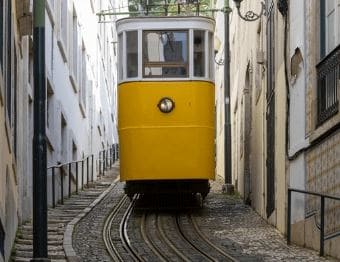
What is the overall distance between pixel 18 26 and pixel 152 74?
4.12m

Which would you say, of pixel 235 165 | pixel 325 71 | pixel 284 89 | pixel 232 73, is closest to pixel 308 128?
pixel 325 71

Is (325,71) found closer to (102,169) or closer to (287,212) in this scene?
(287,212)

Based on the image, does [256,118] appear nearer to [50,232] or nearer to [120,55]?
[120,55]

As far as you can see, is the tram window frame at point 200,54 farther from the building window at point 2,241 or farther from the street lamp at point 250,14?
the building window at point 2,241

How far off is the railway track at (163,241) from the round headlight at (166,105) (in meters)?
2.01

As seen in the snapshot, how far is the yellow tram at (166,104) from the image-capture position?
51.2 ft

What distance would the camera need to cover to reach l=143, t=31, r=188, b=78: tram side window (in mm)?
15914

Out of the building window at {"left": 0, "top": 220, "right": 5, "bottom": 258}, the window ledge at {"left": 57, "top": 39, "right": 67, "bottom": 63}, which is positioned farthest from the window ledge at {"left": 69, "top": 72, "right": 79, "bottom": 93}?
the building window at {"left": 0, "top": 220, "right": 5, "bottom": 258}

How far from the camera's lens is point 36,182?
8469 mm

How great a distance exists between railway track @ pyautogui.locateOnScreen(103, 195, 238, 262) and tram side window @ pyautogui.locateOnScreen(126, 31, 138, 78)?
271 cm

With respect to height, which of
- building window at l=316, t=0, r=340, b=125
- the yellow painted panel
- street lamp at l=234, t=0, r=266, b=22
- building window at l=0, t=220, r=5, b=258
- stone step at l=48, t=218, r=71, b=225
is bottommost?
stone step at l=48, t=218, r=71, b=225

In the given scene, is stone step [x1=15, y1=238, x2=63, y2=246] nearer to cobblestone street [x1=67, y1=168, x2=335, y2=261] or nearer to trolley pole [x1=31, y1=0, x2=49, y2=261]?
cobblestone street [x1=67, y1=168, x2=335, y2=261]

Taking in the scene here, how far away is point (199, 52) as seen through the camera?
52.8 feet

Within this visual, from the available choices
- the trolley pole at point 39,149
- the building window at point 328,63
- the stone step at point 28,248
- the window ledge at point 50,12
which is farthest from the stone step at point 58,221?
the trolley pole at point 39,149
